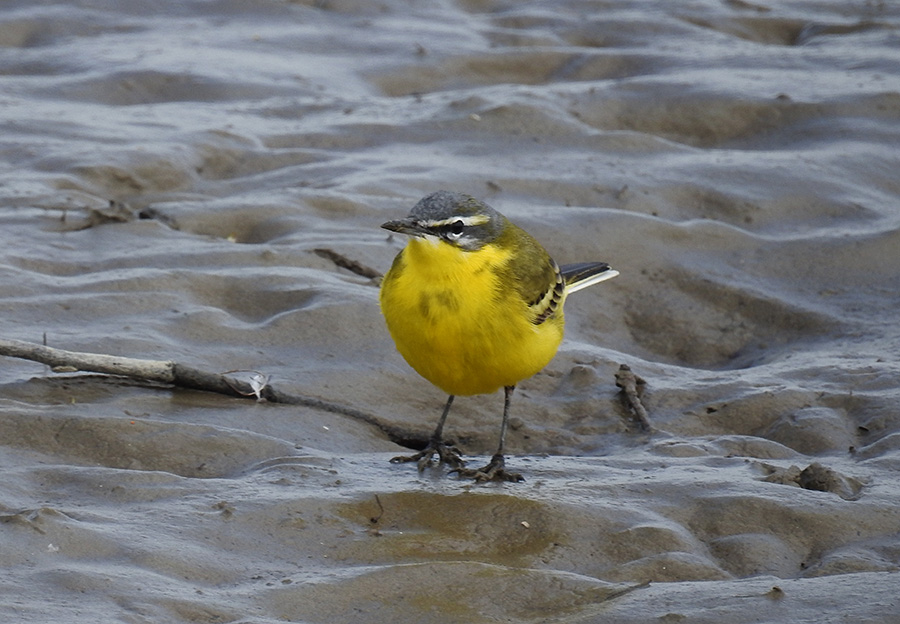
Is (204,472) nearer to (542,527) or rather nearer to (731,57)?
(542,527)

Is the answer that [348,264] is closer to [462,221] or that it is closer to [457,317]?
[462,221]

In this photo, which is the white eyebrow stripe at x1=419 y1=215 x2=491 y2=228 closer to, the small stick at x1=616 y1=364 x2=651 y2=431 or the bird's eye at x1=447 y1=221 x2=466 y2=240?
the bird's eye at x1=447 y1=221 x2=466 y2=240

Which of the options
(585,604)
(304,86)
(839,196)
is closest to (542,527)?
(585,604)

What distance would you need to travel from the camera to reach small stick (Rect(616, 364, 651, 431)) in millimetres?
6531

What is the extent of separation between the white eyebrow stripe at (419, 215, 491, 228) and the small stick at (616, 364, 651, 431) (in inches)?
58.9

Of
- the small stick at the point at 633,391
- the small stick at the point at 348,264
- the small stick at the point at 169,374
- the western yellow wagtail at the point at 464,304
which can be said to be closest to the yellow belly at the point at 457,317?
the western yellow wagtail at the point at 464,304

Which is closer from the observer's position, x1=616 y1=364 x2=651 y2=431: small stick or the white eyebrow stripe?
the white eyebrow stripe

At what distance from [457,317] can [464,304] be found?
0.07 meters

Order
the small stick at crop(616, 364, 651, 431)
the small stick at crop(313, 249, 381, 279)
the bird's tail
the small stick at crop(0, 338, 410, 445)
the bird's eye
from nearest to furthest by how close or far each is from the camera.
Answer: the bird's eye → the small stick at crop(0, 338, 410, 445) → the small stick at crop(616, 364, 651, 431) → the bird's tail → the small stick at crop(313, 249, 381, 279)

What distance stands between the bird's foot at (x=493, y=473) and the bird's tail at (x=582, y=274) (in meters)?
1.24

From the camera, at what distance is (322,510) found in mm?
5023

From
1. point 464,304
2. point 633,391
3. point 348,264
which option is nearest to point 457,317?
point 464,304

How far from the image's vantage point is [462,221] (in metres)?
5.60

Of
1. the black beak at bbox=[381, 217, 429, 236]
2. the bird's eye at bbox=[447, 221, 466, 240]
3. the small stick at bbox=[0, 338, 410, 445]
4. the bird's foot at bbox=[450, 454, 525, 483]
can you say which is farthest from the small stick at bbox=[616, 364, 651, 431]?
the black beak at bbox=[381, 217, 429, 236]
